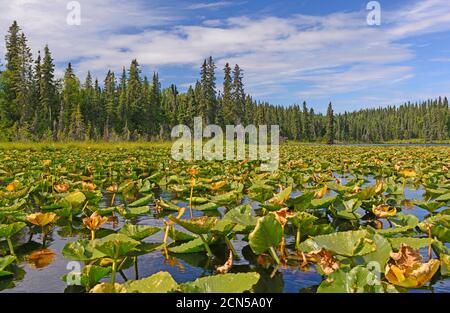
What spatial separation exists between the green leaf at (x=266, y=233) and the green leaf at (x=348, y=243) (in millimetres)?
287

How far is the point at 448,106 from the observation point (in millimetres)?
131500

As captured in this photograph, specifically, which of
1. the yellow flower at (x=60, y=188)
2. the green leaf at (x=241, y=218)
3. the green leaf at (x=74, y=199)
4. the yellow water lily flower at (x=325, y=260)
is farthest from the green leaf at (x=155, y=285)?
the yellow flower at (x=60, y=188)

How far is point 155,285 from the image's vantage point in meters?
2.12

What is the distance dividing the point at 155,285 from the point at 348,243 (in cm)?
136

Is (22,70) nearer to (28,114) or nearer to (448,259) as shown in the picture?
(28,114)

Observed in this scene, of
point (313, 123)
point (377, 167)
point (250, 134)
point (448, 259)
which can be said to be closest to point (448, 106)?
point (313, 123)

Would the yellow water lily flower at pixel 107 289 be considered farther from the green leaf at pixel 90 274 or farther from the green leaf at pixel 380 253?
the green leaf at pixel 380 253

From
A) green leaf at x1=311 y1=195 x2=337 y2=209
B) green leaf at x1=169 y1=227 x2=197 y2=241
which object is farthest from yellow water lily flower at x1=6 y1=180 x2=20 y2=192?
green leaf at x1=311 y1=195 x2=337 y2=209

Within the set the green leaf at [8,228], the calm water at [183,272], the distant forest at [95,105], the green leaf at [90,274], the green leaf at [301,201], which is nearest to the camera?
the green leaf at [90,274]

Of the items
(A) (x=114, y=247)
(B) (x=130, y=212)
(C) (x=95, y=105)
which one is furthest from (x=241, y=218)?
(C) (x=95, y=105)

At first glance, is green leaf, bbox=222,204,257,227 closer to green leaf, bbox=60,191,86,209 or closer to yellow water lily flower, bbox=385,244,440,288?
yellow water lily flower, bbox=385,244,440,288

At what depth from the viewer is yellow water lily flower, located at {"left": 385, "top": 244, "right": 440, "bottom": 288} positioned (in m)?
2.17

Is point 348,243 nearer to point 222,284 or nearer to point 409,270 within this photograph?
point 409,270

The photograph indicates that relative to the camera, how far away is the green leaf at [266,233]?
9.06ft
